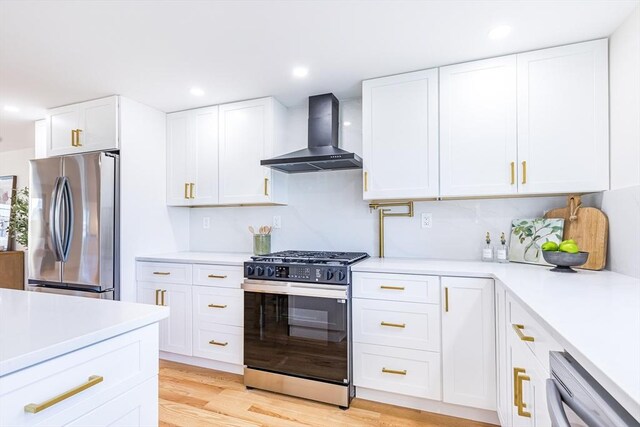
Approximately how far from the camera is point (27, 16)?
5.83ft

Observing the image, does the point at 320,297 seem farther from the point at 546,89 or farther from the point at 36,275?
the point at 36,275

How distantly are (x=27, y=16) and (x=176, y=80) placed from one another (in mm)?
909

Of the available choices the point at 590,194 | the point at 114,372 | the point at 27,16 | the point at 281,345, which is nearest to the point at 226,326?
the point at 281,345

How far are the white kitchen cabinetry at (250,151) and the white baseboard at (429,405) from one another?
1.67m

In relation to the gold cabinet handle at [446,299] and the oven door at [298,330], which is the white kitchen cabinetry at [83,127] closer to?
the oven door at [298,330]

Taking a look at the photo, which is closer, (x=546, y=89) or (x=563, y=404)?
(x=563, y=404)

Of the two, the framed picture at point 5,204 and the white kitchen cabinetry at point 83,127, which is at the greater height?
the white kitchen cabinetry at point 83,127

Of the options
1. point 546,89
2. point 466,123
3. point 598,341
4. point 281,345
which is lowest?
point 281,345

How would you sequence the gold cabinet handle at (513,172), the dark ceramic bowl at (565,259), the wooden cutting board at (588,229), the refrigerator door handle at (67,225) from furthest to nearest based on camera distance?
the refrigerator door handle at (67,225) → the gold cabinet handle at (513,172) → the wooden cutting board at (588,229) → the dark ceramic bowl at (565,259)

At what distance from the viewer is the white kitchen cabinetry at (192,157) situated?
3.10 metres

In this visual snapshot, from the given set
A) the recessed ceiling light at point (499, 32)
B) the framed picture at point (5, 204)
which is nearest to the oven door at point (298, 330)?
the recessed ceiling light at point (499, 32)

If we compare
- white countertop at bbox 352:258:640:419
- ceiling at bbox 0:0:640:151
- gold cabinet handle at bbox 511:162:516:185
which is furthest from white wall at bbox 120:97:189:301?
gold cabinet handle at bbox 511:162:516:185

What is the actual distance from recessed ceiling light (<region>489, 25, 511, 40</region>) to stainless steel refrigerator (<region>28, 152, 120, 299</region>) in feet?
9.55

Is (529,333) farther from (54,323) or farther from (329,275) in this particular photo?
(54,323)
